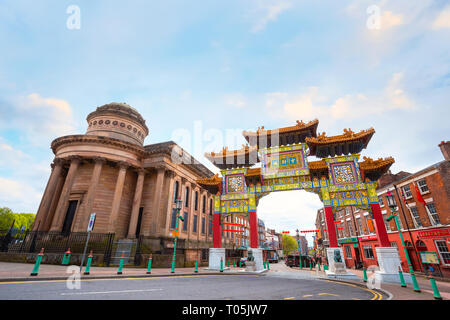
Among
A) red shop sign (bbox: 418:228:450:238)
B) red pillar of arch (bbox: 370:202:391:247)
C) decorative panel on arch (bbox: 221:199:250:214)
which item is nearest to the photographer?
red pillar of arch (bbox: 370:202:391:247)

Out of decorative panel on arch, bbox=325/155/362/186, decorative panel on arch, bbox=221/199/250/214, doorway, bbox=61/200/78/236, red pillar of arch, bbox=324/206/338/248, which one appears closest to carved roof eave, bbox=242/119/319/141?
decorative panel on arch, bbox=325/155/362/186

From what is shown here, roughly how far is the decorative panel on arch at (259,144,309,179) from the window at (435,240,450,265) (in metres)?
15.0

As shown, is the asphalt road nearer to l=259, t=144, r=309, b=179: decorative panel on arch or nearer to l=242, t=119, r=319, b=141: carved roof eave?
l=259, t=144, r=309, b=179: decorative panel on arch

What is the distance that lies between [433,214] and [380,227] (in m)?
10.5

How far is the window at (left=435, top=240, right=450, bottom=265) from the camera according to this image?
19000 millimetres

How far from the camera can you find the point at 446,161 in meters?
19.7

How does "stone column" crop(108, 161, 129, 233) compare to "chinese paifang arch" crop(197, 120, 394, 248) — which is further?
"stone column" crop(108, 161, 129, 233)

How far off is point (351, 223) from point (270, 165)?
21976 millimetres

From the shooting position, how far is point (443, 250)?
19375 millimetres

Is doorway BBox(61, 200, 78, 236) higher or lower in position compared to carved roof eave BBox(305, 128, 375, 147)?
lower

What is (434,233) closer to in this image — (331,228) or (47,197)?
(331,228)

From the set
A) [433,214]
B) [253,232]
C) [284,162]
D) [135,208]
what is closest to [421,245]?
[433,214]
